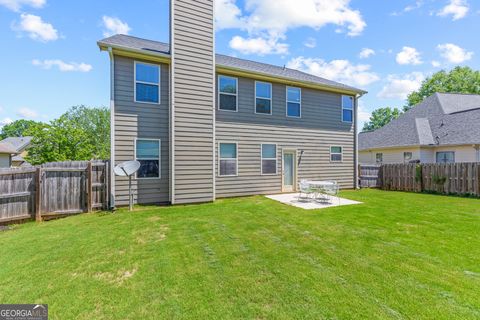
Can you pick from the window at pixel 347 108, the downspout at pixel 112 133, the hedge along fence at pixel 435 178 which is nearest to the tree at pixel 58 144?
the downspout at pixel 112 133

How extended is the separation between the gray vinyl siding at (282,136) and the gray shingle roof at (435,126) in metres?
7.75

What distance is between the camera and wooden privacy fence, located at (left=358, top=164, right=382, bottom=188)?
13.8 metres

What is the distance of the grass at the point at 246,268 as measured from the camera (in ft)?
8.61

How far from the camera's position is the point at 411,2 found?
10.3m

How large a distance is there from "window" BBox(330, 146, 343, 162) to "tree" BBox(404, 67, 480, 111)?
106ft

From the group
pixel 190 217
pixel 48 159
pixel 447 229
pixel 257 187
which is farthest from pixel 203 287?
pixel 48 159

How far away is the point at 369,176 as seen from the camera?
45.9 feet

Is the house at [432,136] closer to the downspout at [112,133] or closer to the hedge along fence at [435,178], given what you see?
the hedge along fence at [435,178]

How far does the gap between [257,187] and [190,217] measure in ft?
14.8

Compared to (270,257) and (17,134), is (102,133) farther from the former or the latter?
(270,257)

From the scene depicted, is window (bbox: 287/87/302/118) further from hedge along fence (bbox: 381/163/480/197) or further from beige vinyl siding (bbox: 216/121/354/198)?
hedge along fence (bbox: 381/163/480/197)
